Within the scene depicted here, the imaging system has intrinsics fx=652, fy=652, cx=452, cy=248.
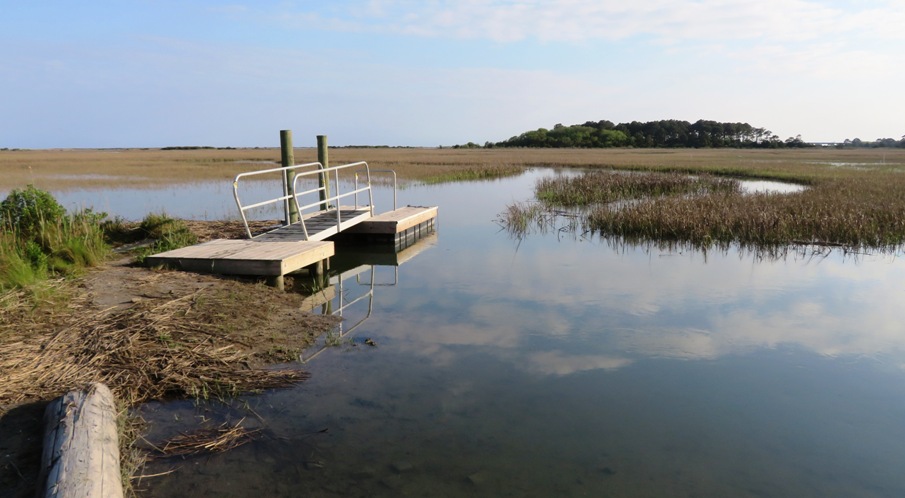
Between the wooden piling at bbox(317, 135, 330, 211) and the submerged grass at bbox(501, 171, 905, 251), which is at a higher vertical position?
the wooden piling at bbox(317, 135, 330, 211)

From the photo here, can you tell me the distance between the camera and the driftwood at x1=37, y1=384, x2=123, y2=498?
3402 millimetres

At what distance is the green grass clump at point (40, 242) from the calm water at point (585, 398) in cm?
298

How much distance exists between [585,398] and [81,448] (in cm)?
374

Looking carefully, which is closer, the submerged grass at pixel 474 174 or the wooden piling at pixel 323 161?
the wooden piling at pixel 323 161

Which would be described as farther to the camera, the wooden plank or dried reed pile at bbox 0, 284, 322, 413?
the wooden plank

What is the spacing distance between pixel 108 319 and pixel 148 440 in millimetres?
2023

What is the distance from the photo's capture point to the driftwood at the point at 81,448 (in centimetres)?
340

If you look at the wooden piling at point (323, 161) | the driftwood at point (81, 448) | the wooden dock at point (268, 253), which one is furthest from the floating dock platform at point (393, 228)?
the driftwood at point (81, 448)

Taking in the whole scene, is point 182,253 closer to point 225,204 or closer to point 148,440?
point 148,440

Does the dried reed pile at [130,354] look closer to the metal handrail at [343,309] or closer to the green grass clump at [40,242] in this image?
the metal handrail at [343,309]

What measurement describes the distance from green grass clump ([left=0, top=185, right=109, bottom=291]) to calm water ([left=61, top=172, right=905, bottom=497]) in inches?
117

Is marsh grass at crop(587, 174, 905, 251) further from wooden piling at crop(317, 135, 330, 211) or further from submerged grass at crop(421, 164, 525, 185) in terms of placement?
submerged grass at crop(421, 164, 525, 185)

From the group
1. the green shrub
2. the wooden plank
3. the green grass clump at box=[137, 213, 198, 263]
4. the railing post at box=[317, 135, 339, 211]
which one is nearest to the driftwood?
the green grass clump at box=[137, 213, 198, 263]

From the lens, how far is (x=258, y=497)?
13.0 ft
